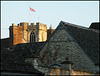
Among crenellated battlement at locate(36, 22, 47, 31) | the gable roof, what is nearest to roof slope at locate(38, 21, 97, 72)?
the gable roof

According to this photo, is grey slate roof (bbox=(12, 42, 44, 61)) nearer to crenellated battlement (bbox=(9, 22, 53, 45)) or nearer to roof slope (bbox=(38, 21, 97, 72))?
roof slope (bbox=(38, 21, 97, 72))

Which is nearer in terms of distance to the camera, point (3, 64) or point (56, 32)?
point (3, 64)

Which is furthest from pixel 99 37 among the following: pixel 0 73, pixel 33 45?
pixel 0 73

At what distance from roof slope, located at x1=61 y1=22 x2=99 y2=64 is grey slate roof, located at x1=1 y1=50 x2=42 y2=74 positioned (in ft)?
23.6

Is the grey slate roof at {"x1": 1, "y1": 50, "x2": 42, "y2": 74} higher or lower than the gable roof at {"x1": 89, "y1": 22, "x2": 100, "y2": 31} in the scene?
lower

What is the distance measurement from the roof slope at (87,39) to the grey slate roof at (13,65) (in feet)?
23.6

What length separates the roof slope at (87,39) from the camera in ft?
129

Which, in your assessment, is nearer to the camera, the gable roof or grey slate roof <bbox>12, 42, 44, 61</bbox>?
grey slate roof <bbox>12, 42, 44, 61</bbox>

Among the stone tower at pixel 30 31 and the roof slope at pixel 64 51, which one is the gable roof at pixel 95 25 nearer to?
the roof slope at pixel 64 51

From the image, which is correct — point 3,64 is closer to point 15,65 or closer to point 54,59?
point 15,65

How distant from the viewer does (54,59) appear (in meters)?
41.1

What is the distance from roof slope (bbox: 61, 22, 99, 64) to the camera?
129 ft

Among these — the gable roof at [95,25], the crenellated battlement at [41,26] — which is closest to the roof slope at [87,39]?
the gable roof at [95,25]

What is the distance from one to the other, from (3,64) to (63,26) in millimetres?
11924
